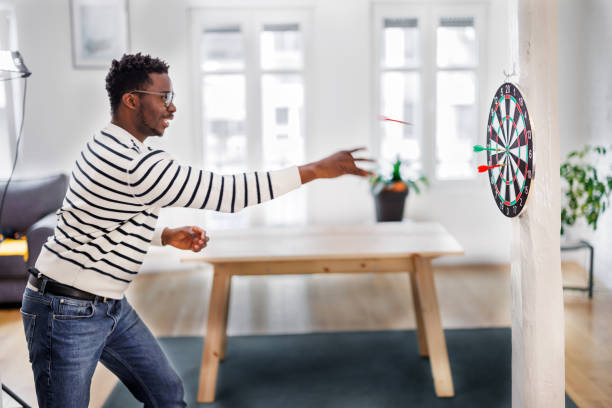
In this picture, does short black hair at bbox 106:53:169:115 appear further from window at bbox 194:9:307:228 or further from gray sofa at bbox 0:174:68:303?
window at bbox 194:9:307:228

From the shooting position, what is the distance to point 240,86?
17.5ft

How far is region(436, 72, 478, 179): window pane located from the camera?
17.6 feet

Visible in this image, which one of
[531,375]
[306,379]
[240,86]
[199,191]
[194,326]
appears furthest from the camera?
[240,86]

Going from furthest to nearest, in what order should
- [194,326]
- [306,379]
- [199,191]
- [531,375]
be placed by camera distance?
[194,326] → [306,379] → [531,375] → [199,191]

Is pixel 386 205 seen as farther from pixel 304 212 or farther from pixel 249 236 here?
pixel 249 236

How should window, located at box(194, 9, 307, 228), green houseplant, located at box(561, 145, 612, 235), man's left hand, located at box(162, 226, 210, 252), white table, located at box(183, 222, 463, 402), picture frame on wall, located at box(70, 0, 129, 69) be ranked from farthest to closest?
window, located at box(194, 9, 307, 228) → picture frame on wall, located at box(70, 0, 129, 69) → green houseplant, located at box(561, 145, 612, 235) → white table, located at box(183, 222, 463, 402) → man's left hand, located at box(162, 226, 210, 252)

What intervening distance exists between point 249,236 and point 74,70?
2.76 m

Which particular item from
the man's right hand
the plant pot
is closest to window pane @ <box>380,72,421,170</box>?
the plant pot

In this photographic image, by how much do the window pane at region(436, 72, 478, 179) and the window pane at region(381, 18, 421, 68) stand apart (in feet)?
0.95

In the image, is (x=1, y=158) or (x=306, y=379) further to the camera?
(x=1, y=158)

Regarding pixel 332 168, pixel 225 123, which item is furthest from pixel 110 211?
pixel 225 123

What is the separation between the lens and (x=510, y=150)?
2160 mm

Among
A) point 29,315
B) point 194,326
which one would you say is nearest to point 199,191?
point 29,315

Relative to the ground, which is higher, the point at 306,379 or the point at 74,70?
the point at 74,70
